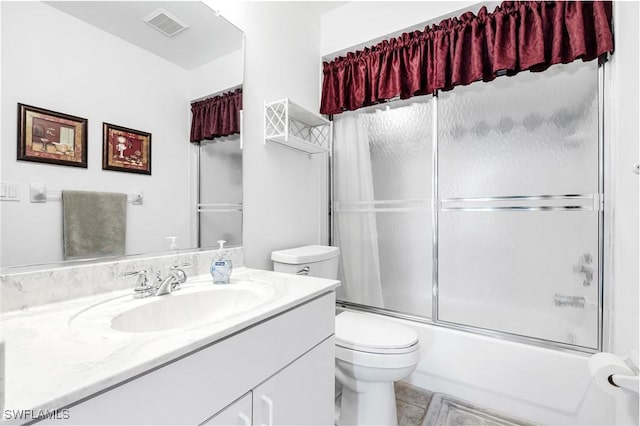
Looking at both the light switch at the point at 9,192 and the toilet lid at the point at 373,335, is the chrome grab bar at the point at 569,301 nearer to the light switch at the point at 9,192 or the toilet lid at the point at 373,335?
the toilet lid at the point at 373,335

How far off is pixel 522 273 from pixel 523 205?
0.39 m

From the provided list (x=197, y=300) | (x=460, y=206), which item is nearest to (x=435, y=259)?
(x=460, y=206)

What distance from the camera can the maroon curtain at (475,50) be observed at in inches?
54.0

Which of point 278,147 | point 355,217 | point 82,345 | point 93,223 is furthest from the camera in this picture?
point 355,217

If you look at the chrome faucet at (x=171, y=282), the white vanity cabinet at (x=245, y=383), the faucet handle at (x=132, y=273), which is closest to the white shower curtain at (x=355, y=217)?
the white vanity cabinet at (x=245, y=383)

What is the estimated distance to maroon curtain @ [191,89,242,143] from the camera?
4.18 ft

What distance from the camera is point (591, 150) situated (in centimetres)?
146

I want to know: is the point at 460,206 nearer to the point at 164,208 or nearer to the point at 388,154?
the point at 388,154

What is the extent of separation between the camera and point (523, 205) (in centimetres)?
161

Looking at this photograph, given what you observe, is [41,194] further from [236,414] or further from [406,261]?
[406,261]

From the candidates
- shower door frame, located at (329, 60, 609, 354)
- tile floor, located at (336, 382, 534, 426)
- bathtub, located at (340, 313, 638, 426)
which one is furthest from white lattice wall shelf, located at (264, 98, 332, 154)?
tile floor, located at (336, 382, 534, 426)

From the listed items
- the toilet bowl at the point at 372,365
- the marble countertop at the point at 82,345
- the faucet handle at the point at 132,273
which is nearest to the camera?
the marble countertop at the point at 82,345

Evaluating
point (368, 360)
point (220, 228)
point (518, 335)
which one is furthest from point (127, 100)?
point (518, 335)

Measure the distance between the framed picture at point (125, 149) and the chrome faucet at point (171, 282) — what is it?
15.7 inches
